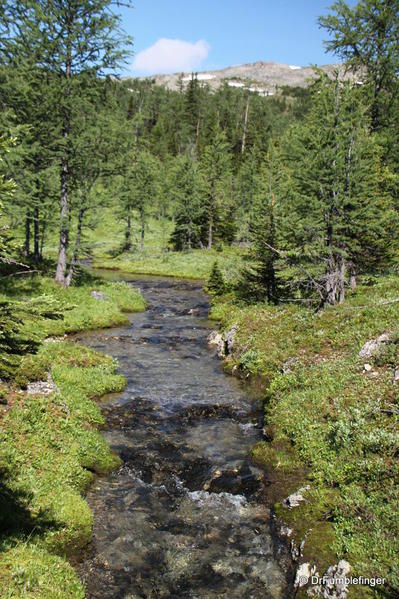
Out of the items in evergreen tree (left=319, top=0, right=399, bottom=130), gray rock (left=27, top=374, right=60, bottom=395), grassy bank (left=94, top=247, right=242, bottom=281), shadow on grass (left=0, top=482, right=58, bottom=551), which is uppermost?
evergreen tree (left=319, top=0, right=399, bottom=130)

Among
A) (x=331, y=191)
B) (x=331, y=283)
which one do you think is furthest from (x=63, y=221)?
(x=331, y=283)

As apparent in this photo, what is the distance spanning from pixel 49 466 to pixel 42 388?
329 cm

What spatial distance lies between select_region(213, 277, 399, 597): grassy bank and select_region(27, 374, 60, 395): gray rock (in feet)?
20.3

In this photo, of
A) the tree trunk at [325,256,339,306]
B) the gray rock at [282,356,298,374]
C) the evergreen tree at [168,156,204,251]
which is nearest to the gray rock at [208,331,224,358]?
the gray rock at [282,356,298,374]

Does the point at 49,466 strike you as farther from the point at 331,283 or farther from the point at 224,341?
the point at 331,283

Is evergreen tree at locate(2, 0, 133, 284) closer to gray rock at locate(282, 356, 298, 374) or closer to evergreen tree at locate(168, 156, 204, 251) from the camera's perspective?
gray rock at locate(282, 356, 298, 374)

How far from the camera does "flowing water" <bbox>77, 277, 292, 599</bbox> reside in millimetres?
7484

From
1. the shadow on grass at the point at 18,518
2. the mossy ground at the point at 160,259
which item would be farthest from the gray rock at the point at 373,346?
the mossy ground at the point at 160,259

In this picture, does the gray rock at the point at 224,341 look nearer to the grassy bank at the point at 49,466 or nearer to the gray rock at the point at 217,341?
the gray rock at the point at 217,341

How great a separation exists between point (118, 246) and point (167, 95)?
124 m

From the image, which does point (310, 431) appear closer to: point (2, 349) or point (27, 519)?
point (27, 519)

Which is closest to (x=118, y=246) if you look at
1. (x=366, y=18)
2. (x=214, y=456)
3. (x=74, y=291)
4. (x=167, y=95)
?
(x=74, y=291)

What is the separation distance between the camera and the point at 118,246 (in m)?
64.8

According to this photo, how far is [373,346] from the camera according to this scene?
1352cm
